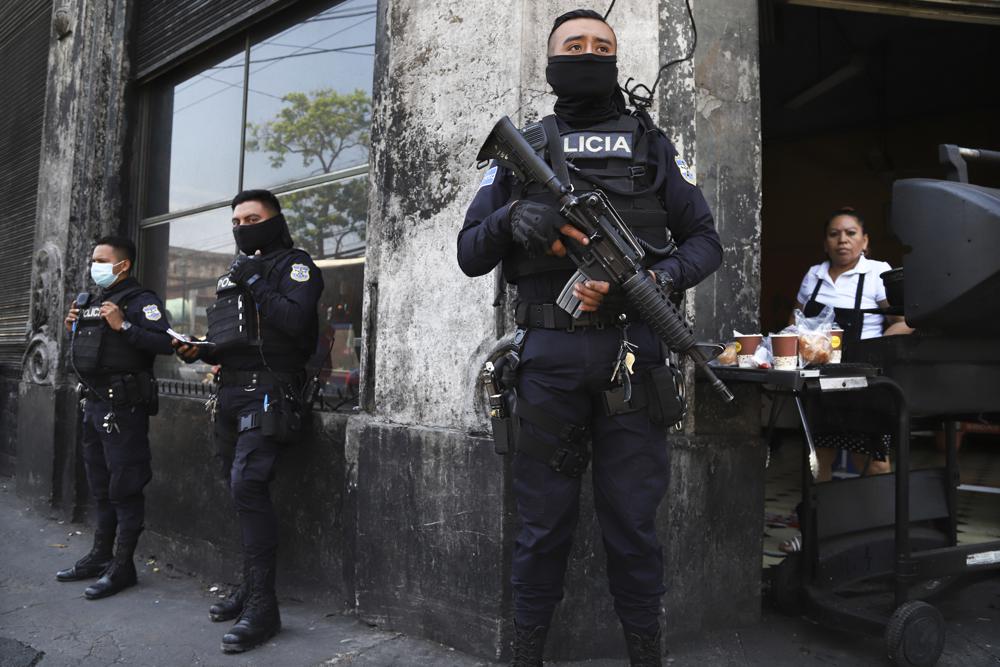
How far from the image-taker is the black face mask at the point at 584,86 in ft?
7.59

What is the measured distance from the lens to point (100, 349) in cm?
389

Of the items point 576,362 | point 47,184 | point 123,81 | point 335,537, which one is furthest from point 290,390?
point 47,184

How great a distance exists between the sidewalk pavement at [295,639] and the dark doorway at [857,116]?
510 centimetres

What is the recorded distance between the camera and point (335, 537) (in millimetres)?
3498

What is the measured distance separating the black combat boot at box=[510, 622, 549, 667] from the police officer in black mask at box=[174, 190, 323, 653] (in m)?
1.35

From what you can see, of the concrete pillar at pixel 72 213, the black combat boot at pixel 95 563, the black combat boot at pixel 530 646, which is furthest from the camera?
the concrete pillar at pixel 72 213

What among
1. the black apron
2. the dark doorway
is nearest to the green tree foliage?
the black apron

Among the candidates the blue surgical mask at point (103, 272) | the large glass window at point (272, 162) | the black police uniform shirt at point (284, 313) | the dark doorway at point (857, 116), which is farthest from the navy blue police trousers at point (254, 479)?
the dark doorway at point (857, 116)

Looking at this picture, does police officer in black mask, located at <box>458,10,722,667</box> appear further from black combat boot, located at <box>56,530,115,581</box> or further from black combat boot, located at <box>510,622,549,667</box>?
black combat boot, located at <box>56,530,115,581</box>

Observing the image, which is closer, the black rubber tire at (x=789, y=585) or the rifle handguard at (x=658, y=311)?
the rifle handguard at (x=658, y=311)

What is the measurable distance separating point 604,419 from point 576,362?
0.69ft

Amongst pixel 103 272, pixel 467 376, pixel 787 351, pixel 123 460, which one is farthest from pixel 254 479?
pixel 787 351

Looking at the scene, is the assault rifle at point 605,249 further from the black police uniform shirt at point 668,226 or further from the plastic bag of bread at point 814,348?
the plastic bag of bread at point 814,348

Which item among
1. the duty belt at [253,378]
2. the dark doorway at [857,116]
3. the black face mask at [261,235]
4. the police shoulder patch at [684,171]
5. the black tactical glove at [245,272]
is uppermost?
the dark doorway at [857,116]
